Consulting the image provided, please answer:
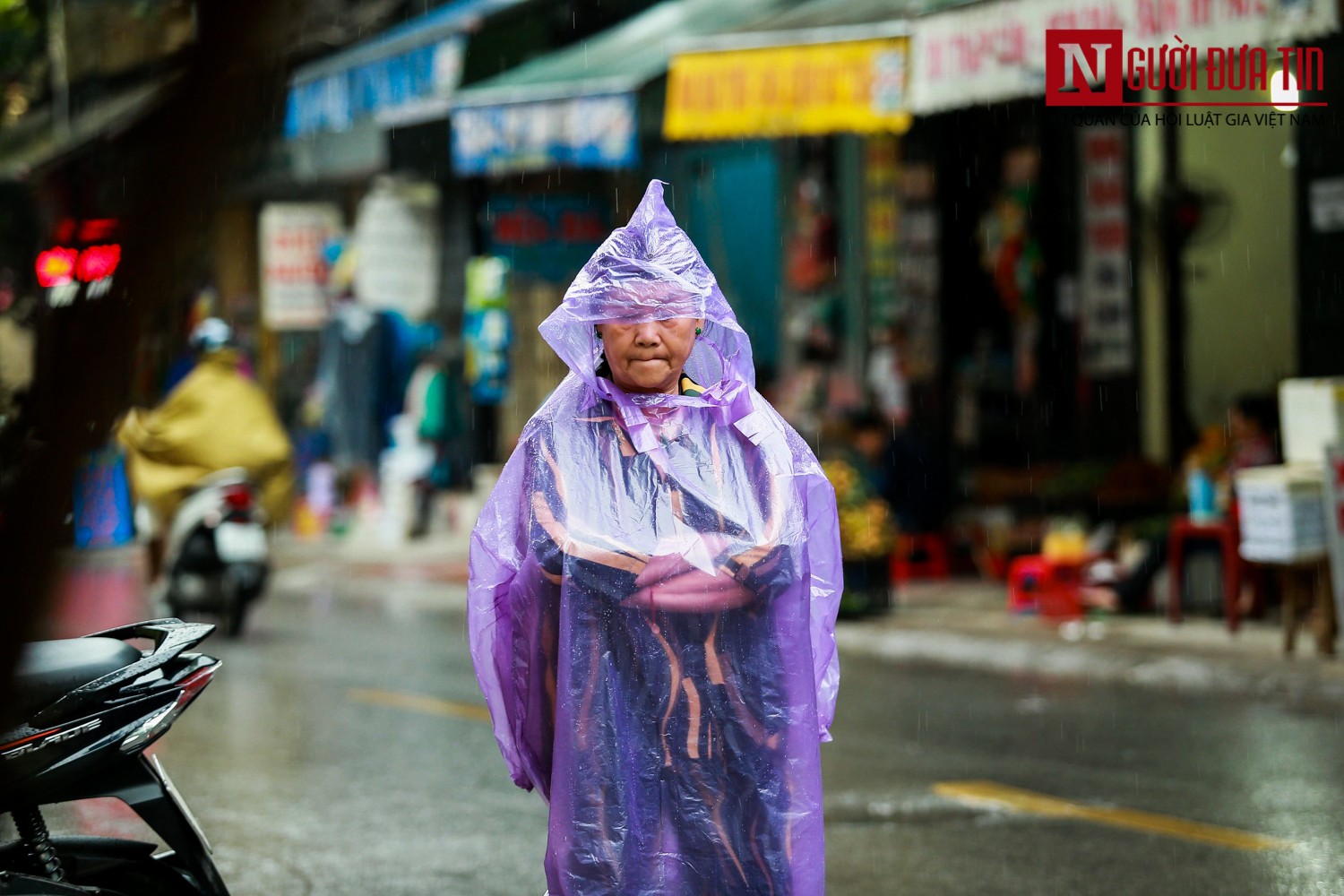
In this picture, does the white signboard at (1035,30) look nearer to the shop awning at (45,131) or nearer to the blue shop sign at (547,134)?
the blue shop sign at (547,134)

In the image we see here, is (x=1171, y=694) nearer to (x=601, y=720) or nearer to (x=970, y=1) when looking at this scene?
(x=970, y=1)

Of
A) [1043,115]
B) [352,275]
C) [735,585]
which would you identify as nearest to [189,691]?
[735,585]

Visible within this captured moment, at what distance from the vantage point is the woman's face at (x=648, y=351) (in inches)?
138

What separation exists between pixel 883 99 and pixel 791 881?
8624 mm

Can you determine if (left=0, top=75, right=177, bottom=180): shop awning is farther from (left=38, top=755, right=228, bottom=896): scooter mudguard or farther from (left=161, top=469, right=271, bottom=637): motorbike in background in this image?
(left=38, top=755, right=228, bottom=896): scooter mudguard

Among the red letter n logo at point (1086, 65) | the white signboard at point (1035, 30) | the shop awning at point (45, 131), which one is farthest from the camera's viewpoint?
the shop awning at point (45, 131)

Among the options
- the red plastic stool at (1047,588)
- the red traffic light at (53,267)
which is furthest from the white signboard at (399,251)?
the red traffic light at (53,267)

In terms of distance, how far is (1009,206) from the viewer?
46.0ft

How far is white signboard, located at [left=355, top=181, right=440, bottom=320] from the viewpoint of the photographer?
19.4 meters

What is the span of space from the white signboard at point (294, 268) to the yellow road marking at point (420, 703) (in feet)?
40.5

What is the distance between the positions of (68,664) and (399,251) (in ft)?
53.8

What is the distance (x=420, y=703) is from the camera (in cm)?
883

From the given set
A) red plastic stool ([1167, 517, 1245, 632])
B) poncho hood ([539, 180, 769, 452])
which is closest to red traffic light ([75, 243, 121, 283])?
poncho hood ([539, 180, 769, 452])

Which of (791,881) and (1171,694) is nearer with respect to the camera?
(791,881)
